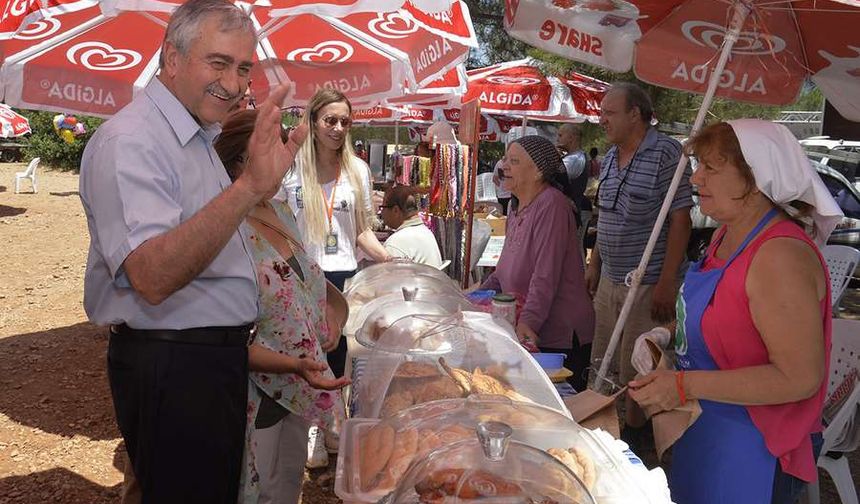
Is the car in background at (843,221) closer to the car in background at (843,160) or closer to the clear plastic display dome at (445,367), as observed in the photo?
the car in background at (843,160)

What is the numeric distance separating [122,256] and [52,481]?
3.00m

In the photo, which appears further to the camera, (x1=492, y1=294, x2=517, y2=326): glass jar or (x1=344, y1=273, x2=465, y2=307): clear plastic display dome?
(x1=344, y1=273, x2=465, y2=307): clear plastic display dome

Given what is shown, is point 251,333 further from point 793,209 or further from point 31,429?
point 31,429

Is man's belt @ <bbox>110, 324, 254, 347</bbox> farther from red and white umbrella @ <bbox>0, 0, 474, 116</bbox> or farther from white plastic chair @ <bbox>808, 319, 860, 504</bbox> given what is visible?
red and white umbrella @ <bbox>0, 0, 474, 116</bbox>

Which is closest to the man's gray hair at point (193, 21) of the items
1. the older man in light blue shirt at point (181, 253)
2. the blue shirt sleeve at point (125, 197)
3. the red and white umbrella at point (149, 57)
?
the older man in light blue shirt at point (181, 253)

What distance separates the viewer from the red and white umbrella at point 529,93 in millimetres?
8266

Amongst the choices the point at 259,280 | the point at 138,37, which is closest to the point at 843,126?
the point at 138,37

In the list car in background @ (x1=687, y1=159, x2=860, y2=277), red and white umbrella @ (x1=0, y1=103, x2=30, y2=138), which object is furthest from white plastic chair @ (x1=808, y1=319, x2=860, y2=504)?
red and white umbrella @ (x1=0, y1=103, x2=30, y2=138)

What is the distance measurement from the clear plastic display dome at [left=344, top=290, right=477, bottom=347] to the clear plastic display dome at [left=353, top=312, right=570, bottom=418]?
0.79 feet

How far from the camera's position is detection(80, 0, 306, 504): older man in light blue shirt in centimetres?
157

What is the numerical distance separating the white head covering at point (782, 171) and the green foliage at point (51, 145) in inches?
1081

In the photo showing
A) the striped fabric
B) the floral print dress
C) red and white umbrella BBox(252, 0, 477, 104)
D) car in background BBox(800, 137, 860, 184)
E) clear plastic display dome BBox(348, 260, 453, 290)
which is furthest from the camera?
car in background BBox(800, 137, 860, 184)

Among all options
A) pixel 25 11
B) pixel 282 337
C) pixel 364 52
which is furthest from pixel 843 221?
pixel 25 11

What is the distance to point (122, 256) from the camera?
5.07 feet
